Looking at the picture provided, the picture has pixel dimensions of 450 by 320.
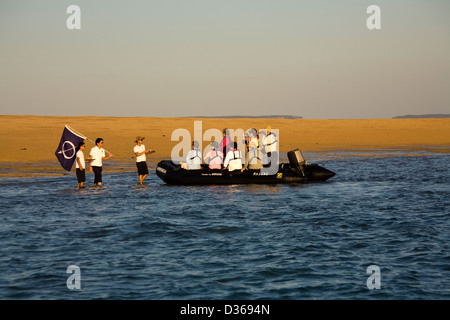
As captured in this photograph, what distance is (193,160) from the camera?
1988cm

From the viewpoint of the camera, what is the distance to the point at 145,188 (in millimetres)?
19172

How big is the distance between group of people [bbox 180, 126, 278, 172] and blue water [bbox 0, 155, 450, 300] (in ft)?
3.28

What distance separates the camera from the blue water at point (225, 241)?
862cm

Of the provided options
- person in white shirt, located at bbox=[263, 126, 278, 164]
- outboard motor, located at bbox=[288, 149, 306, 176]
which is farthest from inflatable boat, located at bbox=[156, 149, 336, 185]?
person in white shirt, located at bbox=[263, 126, 278, 164]

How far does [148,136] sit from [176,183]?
24.2 m

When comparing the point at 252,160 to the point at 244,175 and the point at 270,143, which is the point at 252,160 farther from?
the point at 270,143

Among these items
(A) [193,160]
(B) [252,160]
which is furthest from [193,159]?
(B) [252,160]

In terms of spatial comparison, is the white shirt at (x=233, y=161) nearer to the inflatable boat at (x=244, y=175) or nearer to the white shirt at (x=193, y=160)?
the inflatable boat at (x=244, y=175)

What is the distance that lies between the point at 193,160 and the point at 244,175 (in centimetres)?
183

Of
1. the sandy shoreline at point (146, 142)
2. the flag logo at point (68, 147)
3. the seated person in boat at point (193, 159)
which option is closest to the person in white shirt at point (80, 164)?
the flag logo at point (68, 147)

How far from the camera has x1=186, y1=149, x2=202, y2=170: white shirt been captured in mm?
19797
